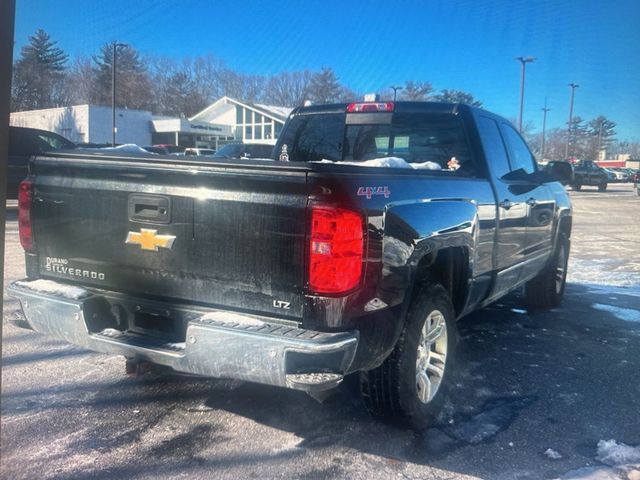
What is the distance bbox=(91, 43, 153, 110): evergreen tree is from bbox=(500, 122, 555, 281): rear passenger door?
202 feet

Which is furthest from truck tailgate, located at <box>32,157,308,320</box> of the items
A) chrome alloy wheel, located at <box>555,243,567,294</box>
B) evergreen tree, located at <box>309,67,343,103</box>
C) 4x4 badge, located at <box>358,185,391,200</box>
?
evergreen tree, located at <box>309,67,343,103</box>

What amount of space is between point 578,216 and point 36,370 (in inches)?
693

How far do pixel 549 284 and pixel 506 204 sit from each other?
2248 millimetres

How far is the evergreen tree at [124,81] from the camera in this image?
62.0m

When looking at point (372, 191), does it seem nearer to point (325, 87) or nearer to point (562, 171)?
point (562, 171)

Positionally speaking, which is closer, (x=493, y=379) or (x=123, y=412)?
(x=123, y=412)

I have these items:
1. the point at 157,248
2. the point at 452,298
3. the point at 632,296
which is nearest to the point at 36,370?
the point at 157,248

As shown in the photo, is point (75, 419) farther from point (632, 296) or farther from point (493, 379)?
point (632, 296)

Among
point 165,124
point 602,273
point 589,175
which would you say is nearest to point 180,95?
point 165,124

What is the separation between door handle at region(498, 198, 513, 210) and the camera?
4398 mm

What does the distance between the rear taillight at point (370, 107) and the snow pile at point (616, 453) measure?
282 centimetres

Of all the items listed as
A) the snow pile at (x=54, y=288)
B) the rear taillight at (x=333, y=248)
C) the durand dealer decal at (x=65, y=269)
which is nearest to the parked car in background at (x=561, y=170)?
the rear taillight at (x=333, y=248)

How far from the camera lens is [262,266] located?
2742 mm

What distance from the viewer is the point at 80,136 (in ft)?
140
